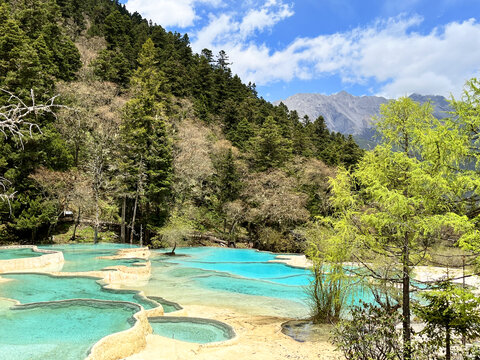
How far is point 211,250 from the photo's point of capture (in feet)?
77.0

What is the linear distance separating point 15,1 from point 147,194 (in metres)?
21.3

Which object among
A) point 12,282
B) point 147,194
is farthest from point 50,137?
point 12,282

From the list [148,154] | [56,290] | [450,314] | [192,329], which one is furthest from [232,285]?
[148,154]

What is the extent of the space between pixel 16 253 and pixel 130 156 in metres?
10.8

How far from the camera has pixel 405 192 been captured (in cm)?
582

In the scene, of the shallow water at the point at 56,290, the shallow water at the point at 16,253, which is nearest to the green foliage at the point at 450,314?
the shallow water at the point at 56,290

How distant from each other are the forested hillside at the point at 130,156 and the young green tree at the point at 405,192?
13.2 m

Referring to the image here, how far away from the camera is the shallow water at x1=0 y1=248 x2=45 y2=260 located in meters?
14.0

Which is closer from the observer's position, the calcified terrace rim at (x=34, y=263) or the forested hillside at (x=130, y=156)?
the calcified terrace rim at (x=34, y=263)

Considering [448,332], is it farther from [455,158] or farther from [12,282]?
[12,282]

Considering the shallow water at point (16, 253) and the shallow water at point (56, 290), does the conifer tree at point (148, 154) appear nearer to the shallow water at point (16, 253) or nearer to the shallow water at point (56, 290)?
the shallow water at point (16, 253)

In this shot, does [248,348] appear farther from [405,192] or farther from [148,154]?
[148,154]

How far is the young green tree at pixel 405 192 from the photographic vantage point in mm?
5043

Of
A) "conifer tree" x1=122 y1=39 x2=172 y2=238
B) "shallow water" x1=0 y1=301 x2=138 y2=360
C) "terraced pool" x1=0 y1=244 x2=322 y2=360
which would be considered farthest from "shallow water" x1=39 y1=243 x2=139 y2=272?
"conifer tree" x1=122 y1=39 x2=172 y2=238
